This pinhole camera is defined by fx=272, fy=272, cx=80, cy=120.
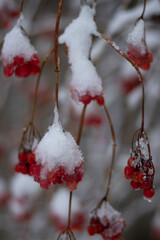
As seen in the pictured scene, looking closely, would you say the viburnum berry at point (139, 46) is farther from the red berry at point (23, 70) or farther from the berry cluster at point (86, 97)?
the red berry at point (23, 70)

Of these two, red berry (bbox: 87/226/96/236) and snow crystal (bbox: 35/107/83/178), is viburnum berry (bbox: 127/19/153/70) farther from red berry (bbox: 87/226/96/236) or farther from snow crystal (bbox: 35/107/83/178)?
red berry (bbox: 87/226/96/236)

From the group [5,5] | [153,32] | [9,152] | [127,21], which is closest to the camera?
[127,21]

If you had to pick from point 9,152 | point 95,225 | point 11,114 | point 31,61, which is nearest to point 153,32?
point 31,61

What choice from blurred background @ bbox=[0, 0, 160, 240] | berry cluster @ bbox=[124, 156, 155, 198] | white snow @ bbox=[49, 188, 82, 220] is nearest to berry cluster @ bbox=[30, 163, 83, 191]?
berry cluster @ bbox=[124, 156, 155, 198]

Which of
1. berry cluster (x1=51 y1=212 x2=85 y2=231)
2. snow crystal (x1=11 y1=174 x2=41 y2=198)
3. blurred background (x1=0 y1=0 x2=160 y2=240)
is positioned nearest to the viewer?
blurred background (x1=0 y1=0 x2=160 y2=240)

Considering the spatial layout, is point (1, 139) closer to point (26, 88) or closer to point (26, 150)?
point (26, 88)

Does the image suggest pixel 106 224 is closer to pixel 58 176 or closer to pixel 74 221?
pixel 58 176

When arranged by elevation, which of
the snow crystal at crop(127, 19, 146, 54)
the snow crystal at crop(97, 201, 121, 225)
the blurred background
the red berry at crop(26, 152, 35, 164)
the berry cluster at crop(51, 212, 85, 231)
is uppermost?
the blurred background

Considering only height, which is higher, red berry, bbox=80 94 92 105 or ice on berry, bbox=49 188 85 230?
ice on berry, bbox=49 188 85 230
